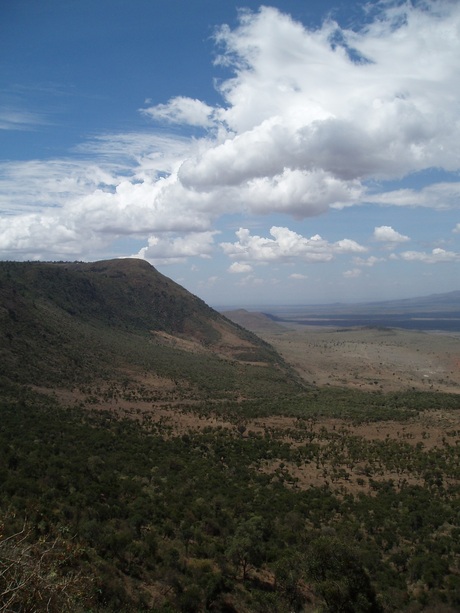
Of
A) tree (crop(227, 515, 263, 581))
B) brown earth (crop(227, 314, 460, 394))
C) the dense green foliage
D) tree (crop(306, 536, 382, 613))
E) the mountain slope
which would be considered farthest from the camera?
brown earth (crop(227, 314, 460, 394))

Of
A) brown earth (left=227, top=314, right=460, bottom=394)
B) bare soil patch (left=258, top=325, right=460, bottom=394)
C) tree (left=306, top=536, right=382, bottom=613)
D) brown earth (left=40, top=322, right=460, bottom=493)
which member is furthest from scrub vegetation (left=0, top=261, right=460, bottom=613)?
bare soil patch (left=258, top=325, right=460, bottom=394)

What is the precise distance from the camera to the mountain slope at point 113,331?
52.9 meters

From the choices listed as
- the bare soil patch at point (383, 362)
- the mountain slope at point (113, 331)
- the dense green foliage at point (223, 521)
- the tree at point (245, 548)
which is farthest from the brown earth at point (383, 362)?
the tree at point (245, 548)

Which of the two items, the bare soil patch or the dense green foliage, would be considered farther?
the bare soil patch

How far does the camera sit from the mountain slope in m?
52.9

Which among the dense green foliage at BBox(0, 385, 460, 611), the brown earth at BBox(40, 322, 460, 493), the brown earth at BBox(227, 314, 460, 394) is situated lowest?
the brown earth at BBox(227, 314, 460, 394)

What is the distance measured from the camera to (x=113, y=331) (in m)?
85.1

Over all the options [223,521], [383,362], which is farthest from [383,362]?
[223,521]

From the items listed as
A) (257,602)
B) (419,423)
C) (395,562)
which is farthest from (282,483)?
(419,423)

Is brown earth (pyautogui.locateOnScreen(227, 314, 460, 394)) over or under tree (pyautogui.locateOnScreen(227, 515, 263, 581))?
under

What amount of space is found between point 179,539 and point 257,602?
429 centimetres

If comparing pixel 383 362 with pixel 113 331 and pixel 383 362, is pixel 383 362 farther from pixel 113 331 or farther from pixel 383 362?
pixel 113 331

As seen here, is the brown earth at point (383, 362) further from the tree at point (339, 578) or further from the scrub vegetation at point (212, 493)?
the tree at point (339, 578)

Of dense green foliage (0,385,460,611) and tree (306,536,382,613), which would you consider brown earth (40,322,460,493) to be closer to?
dense green foliage (0,385,460,611)
